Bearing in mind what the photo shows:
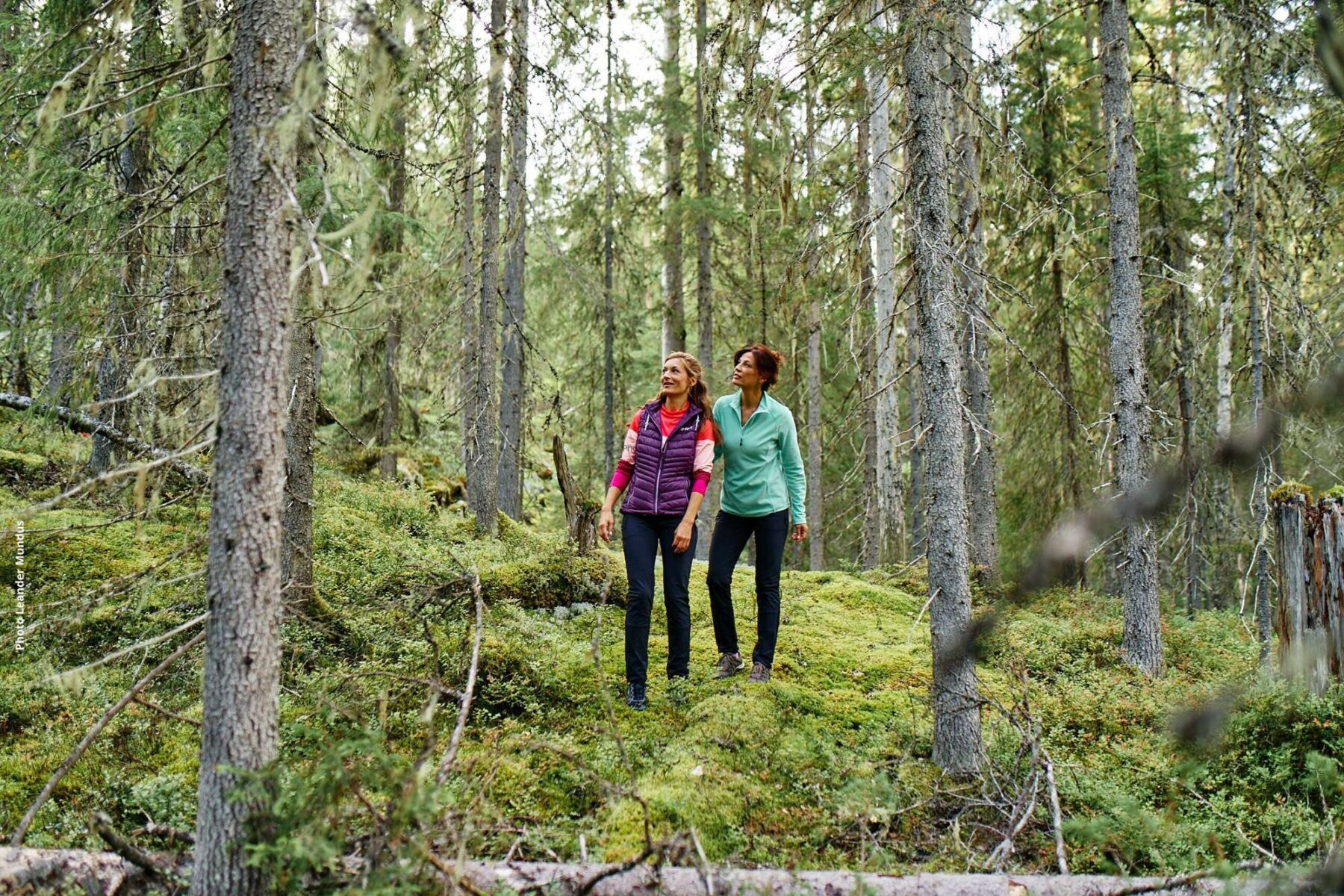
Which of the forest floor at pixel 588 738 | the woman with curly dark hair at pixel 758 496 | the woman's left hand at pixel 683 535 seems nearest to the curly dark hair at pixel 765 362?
the woman with curly dark hair at pixel 758 496

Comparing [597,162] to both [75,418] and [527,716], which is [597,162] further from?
[527,716]

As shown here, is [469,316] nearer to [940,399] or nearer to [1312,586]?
[940,399]

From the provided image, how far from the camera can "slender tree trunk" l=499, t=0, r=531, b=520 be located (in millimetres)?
10141

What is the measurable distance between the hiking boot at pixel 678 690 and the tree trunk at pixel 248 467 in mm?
2882

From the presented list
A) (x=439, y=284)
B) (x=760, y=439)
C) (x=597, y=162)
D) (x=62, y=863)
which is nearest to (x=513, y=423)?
(x=439, y=284)

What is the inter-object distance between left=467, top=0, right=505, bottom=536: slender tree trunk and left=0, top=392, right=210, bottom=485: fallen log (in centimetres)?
392

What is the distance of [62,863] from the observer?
9.75 ft

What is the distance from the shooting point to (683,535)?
5234 millimetres

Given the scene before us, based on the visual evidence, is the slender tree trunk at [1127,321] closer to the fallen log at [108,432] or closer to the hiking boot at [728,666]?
the hiking boot at [728,666]

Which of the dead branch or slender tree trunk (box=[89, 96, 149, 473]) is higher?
slender tree trunk (box=[89, 96, 149, 473])

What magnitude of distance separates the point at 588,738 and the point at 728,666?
1432 mm

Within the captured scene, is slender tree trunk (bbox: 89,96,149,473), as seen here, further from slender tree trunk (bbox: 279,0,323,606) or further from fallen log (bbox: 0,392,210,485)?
slender tree trunk (bbox: 279,0,323,606)

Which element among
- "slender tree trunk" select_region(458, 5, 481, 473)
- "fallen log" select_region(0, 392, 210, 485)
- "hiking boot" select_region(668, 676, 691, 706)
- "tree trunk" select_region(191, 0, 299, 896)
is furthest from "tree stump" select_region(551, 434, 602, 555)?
"tree trunk" select_region(191, 0, 299, 896)

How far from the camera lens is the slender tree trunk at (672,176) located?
14.3 meters
